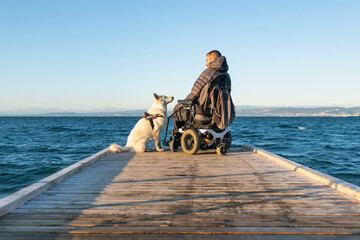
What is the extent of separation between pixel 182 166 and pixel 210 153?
1.74 meters

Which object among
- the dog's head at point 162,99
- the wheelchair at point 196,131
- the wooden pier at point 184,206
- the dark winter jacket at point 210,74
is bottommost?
the wooden pier at point 184,206

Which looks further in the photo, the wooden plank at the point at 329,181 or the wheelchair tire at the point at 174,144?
the wheelchair tire at the point at 174,144

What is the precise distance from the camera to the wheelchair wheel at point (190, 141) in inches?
235

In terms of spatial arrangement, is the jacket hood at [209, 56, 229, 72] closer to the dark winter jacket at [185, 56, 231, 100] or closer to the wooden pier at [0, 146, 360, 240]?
the dark winter jacket at [185, 56, 231, 100]

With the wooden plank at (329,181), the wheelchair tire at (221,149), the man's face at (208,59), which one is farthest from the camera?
the wheelchair tire at (221,149)

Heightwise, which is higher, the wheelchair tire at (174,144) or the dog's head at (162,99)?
the dog's head at (162,99)

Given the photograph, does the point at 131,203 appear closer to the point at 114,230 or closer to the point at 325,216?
the point at 114,230

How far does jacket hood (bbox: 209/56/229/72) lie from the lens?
5680 mm

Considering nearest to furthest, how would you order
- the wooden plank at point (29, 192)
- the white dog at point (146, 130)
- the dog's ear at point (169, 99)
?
the wooden plank at point (29, 192), the white dog at point (146, 130), the dog's ear at point (169, 99)

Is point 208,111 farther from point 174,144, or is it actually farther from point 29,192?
point 29,192

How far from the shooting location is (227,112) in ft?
18.9

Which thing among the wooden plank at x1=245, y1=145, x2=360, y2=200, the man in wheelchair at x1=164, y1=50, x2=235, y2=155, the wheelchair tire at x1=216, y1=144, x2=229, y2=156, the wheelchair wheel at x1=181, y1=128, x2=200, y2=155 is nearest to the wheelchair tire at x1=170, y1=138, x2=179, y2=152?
the man in wheelchair at x1=164, y1=50, x2=235, y2=155

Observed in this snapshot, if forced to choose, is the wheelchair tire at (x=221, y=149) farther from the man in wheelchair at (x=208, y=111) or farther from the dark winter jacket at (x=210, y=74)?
the dark winter jacket at (x=210, y=74)

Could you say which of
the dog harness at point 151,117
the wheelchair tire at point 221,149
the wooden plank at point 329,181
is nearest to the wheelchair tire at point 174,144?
the dog harness at point 151,117
